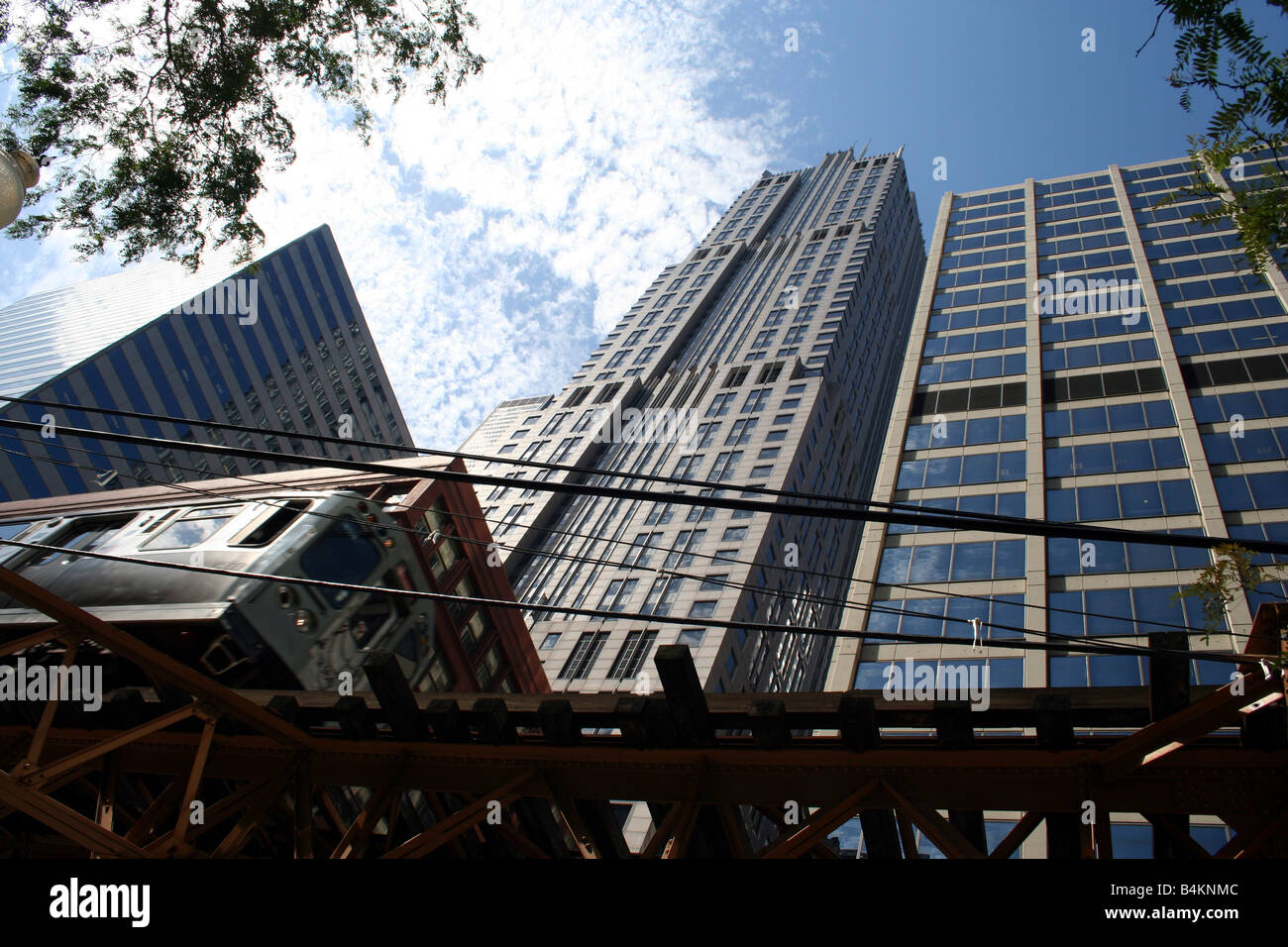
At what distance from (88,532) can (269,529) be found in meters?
7.42

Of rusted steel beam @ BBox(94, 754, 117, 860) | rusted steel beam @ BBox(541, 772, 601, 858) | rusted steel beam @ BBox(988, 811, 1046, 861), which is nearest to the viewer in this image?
rusted steel beam @ BBox(988, 811, 1046, 861)

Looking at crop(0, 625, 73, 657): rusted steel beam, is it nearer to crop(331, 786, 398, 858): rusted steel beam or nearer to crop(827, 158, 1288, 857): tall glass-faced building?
crop(331, 786, 398, 858): rusted steel beam

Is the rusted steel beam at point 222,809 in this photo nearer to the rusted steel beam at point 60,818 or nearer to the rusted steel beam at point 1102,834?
the rusted steel beam at point 60,818

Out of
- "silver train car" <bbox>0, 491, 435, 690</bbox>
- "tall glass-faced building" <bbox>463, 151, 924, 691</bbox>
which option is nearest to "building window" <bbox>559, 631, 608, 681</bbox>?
"tall glass-faced building" <bbox>463, 151, 924, 691</bbox>

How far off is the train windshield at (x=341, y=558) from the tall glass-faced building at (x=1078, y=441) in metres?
9.77

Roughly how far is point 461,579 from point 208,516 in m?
18.9

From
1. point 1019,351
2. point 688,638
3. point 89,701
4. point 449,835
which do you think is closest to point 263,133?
point 89,701

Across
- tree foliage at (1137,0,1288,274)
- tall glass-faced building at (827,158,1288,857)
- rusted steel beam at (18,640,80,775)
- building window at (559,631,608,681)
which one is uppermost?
tree foliage at (1137,0,1288,274)

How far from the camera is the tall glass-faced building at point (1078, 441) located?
23.2 m

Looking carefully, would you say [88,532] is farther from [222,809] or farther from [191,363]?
[191,363]

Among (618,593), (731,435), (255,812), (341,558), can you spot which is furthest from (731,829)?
(731,435)

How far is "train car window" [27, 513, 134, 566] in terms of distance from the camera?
16.8m

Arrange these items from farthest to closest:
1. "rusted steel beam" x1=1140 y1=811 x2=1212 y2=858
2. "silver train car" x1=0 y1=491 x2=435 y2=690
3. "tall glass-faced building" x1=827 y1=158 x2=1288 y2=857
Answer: "tall glass-faced building" x1=827 y1=158 x2=1288 y2=857
"silver train car" x1=0 y1=491 x2=435 y2=690
"rusted steel beam" x1=1140 y1=811 x2=1212 y2=858

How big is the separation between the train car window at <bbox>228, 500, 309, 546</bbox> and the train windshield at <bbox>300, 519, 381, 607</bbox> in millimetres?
587
